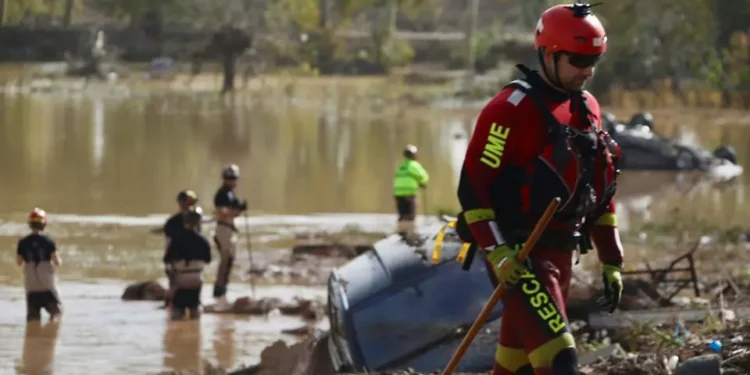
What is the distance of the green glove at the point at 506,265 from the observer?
7309 mm

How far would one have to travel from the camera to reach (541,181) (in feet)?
24.6

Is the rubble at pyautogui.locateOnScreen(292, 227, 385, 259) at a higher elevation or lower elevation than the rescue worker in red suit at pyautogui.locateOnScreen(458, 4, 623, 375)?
lower

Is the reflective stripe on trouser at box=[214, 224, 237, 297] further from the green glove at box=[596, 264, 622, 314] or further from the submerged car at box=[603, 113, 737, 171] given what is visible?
the submerged car at box=[603, 113, 737, 171]

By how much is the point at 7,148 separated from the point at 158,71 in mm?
37576

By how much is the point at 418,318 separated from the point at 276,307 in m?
7.68

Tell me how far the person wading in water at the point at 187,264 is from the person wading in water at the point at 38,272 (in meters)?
1.09

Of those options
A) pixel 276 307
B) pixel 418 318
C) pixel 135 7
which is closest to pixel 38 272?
pixel 276 307

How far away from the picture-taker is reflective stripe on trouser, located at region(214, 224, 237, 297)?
19.3 metres

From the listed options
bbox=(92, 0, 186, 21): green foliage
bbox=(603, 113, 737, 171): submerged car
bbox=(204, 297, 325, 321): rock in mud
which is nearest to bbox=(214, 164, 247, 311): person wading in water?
bbox=(204, 297, 325, 321): rock in mud

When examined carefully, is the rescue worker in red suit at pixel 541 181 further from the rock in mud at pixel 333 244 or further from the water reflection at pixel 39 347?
the rock in mud at pixel 333 244

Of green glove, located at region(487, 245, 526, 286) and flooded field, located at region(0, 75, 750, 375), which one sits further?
flooded field, located at region(0, 75, 750, 375)

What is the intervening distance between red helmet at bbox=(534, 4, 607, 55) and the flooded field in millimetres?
7407

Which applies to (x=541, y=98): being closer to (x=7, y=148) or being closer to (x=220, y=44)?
(x=7, y=148)

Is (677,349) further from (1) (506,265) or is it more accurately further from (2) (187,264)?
(2) (187,264)
